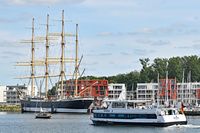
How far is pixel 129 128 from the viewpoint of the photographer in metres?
104

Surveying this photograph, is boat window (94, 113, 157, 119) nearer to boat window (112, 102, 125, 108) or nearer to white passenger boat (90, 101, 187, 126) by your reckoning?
white passenger boat (90, 101, 187, 126)

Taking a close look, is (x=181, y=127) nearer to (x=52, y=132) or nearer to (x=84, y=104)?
(x=52, y=132)

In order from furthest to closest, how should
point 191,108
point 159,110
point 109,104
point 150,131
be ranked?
point 191,108 < point 109,104 < point 159,110 < point 150,131

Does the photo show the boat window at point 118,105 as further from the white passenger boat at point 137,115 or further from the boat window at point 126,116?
the boat window at point 126,116

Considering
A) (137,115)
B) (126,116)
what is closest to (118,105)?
(126,116)

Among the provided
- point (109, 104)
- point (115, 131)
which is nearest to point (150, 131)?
point (115, 131)

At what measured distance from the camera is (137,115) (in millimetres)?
107875

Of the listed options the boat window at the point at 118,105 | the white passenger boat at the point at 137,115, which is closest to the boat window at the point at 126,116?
the white passenger boat at the point at 137,115

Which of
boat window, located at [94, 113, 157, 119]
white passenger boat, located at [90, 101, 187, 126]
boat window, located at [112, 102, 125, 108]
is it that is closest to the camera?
white passenger boat, located at [90, 101, 187, 126]

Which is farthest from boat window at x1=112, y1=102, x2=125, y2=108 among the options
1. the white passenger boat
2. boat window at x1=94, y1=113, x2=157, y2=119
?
boat window at x1=94, y1=113, x2=157, y2=119

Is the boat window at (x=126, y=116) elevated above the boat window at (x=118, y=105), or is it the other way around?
the boat window at (x=118, y=105)

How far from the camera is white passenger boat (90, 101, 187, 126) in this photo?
106 meters

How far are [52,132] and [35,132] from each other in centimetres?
275

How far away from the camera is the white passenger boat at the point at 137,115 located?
10575cm
